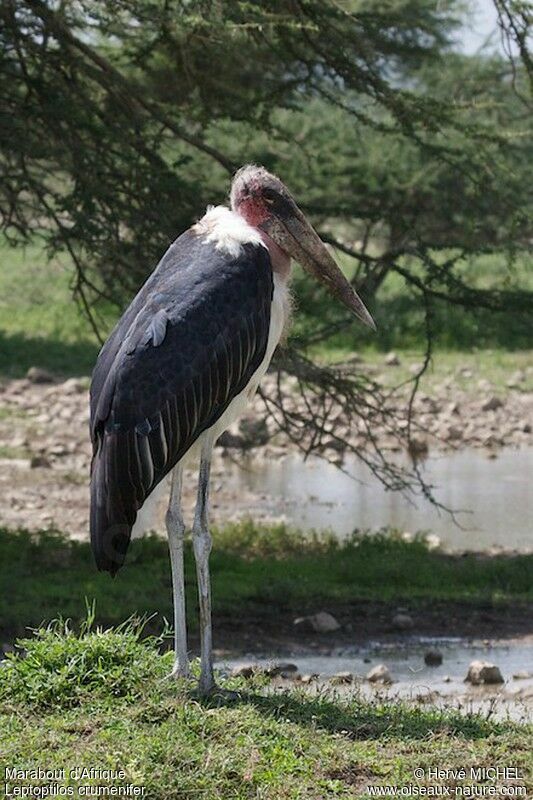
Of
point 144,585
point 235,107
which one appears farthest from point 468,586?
point 235,107

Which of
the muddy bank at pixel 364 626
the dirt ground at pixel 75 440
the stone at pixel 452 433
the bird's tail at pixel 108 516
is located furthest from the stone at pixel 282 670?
the stone at pixel 452 433

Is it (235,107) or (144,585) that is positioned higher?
(235,107)

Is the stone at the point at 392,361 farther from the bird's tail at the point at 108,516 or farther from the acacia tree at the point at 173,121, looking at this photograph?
the bird's tail at the point at 108,516

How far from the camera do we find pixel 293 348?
31.1ft

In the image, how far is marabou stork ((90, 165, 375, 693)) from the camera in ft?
17.5

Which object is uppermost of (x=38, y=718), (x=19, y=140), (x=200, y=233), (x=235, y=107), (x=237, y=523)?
(x=235, y=107)

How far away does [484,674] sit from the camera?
7090mm

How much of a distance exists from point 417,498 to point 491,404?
401cm

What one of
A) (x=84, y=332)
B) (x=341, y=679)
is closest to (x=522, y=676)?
(x=341, y=679)

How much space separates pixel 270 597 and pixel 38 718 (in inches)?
160

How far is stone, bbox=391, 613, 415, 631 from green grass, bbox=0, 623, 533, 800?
9.64 ft

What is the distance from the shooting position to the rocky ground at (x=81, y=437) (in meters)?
12.1

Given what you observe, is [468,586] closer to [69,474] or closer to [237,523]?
[237,523]

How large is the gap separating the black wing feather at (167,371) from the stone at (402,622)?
340 cm
